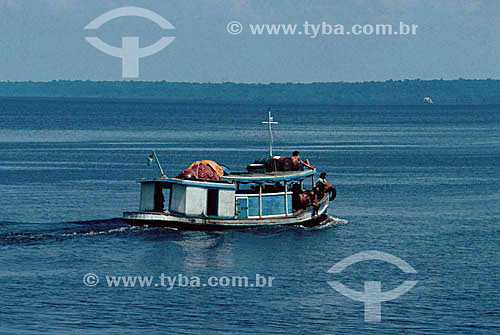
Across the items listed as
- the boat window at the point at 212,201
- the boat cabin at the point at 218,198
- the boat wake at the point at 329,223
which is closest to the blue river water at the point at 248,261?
the boat wake at the point at 329,223

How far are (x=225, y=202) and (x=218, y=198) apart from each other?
1.64 ft

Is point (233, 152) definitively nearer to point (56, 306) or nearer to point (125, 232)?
point (125, 232)

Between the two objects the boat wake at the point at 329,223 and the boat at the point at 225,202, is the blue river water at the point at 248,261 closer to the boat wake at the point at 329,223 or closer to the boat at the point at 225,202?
the boat wake at the point at 329,223

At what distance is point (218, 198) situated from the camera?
5109 centimetres

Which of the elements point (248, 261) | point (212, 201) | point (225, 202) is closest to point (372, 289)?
point (248, 261)

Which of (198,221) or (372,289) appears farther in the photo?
(198,221)

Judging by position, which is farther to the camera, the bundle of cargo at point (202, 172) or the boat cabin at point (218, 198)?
the bundle of cargo at point (202, 172)

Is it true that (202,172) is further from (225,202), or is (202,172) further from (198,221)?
(198,221)

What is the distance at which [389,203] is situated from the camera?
64938 mm

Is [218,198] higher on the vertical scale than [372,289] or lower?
higher

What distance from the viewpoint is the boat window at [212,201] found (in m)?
51.1

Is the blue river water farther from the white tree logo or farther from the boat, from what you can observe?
the boat

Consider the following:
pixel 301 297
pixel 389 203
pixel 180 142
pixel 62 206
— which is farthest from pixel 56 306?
pixel 180 142

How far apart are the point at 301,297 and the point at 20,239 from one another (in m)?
17.8
